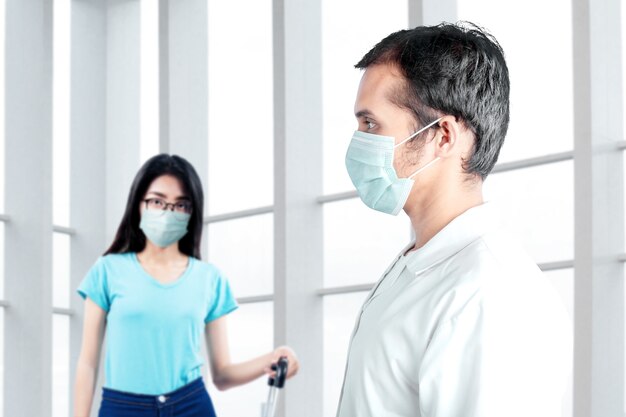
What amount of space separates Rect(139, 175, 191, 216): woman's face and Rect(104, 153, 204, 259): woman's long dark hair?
0.6 inches

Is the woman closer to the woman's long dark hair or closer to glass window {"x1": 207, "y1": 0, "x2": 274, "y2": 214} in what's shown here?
the woman's long dark hair

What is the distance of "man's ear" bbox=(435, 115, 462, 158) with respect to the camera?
1640mm

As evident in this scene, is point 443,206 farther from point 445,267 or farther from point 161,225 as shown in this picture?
point 161,225

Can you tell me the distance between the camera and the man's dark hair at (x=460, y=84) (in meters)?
1.62

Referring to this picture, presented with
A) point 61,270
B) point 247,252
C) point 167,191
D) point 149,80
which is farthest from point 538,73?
point 61,270

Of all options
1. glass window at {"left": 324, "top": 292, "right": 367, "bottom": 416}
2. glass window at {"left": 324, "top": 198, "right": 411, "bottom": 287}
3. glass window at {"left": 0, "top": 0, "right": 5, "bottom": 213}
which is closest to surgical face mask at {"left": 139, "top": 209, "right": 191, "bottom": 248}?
glass window at {"left": 324, "top": 198, "right": 411, "bottom": 287}

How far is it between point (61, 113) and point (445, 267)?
7968 millimetres

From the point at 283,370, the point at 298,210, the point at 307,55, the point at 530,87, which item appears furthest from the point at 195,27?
the point at 283,370

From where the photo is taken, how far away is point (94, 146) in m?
9.10

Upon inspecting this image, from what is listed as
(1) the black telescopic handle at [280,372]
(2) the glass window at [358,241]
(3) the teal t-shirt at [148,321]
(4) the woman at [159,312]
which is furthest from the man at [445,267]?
(2) the glass window at [358,241]

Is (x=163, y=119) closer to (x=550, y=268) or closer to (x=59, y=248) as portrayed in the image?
(x=59, y=248)

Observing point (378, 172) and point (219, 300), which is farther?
point (219, 300)

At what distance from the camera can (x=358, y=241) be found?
23.6 ft

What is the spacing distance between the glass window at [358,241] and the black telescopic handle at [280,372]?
137 inches
